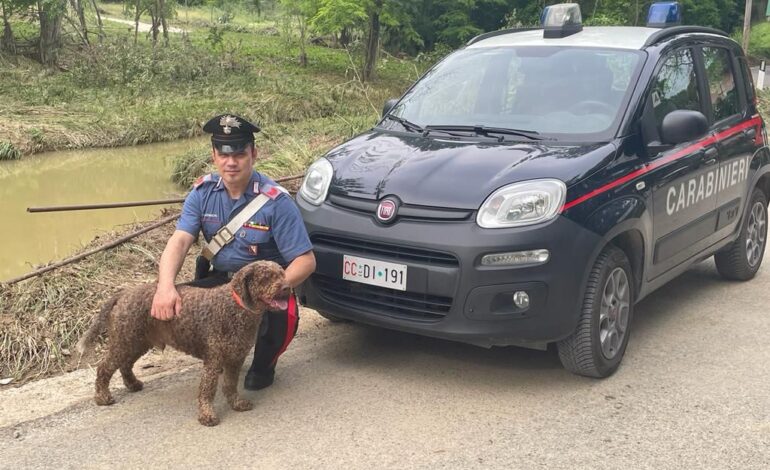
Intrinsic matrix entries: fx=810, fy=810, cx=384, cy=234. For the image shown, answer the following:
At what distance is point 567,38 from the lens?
551cm

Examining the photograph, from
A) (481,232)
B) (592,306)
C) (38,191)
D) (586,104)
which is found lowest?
(38,191)

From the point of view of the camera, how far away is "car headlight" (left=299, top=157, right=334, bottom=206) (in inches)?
182

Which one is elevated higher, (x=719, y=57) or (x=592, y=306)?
(x=719, y=57)

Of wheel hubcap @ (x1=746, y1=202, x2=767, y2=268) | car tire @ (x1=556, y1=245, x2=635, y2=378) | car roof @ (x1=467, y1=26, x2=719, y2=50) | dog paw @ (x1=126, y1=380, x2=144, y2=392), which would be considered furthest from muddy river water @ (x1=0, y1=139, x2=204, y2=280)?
wheel hubcap @ (x1=746, y1=202, x2=767, y2=268)

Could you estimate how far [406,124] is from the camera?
5.31m

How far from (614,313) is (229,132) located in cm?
232

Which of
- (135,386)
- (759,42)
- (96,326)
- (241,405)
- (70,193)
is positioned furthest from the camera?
(759,42)

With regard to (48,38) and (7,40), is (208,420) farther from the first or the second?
(7,40)

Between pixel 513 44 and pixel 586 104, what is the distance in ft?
2.97

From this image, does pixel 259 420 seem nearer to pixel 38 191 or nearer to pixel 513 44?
pixel 513 44

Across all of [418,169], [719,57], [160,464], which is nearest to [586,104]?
[418,169]

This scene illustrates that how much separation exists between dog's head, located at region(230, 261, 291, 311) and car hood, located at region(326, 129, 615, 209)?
856 mm

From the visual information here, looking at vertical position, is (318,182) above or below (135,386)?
above

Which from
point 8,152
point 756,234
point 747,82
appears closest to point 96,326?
point 756,234
